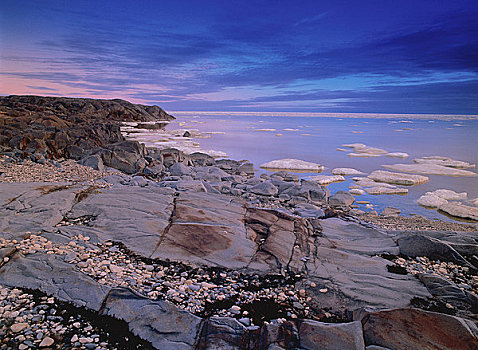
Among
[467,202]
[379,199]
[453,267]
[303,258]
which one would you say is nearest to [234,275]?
[303,258]

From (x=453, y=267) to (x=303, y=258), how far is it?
6.98 ft

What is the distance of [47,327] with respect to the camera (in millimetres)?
2592

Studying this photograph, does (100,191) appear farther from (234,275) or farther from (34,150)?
(34,150)

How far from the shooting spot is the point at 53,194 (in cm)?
527

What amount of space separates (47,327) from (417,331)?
10.3 feet

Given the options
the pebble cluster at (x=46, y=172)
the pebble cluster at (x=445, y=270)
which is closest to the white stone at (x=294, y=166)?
the pebble cluster at (x=46, y=172)

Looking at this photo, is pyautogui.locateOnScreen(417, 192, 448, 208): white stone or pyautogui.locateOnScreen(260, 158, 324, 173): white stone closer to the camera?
pyautogui.locateOnScreen(417, 192, 448, 208): white stone

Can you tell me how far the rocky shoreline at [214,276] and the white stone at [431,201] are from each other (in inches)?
72.9

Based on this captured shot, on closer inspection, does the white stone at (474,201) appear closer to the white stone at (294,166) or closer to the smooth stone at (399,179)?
the smooth stone at (399,179)

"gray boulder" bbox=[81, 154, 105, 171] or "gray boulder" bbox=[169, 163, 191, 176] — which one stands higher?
"gray boulder" bbox=[81, 154, 105, 171]

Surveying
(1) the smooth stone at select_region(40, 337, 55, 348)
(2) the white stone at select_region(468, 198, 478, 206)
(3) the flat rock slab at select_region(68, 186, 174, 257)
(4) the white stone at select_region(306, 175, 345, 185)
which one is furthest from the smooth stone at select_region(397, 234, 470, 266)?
(4) the white stone at select_region(306, 175, 345, 185)

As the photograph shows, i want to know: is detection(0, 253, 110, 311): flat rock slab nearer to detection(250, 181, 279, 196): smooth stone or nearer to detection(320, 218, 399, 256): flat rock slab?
detection(320, 218, 399, 256): flat rock slab

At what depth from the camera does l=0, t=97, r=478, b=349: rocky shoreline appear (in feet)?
8.62

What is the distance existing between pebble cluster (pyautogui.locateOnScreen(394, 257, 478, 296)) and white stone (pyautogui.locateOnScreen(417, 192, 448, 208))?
4685 millimetres
